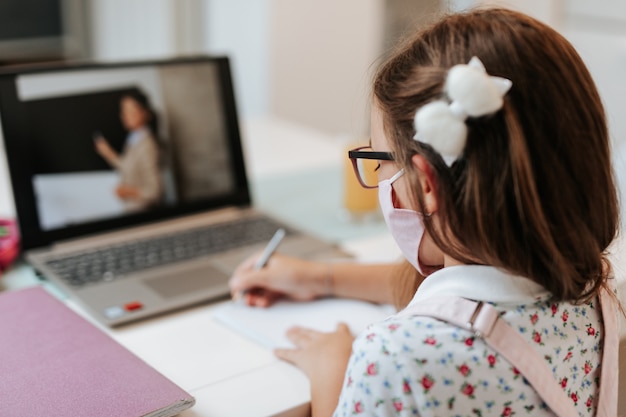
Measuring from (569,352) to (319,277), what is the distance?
417 mm

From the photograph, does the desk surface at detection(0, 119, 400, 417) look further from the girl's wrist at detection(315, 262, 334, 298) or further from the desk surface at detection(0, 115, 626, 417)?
the girl's wrist at detection(315, 262, 334, 298)

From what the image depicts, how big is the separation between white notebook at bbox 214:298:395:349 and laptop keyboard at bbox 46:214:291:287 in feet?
0.55

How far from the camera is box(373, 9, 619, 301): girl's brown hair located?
2.11 feet

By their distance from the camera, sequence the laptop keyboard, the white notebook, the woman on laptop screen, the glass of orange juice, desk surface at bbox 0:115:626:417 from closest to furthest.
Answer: desk surface at bbox 0:115:626:417
the white notebook
the laptop keyboard
the woman on laptop screen
the glass of orange juice

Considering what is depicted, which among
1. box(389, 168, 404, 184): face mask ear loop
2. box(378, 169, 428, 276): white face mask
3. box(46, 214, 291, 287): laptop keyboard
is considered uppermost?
box(389, 168, 404, 184): face mask ear loop

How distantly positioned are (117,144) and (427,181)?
686mm

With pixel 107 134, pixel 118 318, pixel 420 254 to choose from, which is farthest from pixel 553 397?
pixel 107 134

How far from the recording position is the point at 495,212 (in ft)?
2.14

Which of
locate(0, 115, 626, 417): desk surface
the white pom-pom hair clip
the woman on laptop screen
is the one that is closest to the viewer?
the white pom-pom hair clip

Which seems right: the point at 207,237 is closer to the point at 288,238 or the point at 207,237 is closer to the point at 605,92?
the point at 288,238

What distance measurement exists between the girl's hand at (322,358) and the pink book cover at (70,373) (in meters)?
0.14

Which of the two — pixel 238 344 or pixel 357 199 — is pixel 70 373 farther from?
pixel 357 199

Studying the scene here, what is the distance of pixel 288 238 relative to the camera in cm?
128

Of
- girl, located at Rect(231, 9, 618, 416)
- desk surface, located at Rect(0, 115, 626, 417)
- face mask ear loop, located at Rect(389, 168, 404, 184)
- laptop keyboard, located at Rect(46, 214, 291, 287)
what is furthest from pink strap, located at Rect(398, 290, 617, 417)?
laptop keyboard, located at Rect(46, 214, 291, 287)
